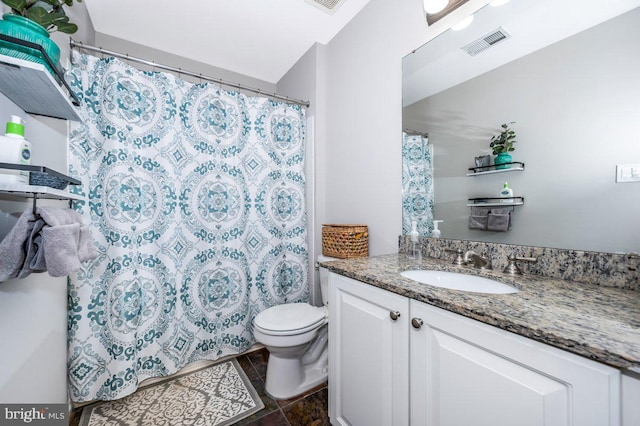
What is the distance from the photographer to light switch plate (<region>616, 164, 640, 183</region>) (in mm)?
776

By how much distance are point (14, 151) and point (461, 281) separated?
159 cm

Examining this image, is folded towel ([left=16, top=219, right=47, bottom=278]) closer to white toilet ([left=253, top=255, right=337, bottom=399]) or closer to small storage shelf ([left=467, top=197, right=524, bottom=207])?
white toilet ([left=253, top=255, right=337, bottom=399])

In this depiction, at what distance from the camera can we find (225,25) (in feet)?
5.99

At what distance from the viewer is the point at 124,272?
1456 millimetres

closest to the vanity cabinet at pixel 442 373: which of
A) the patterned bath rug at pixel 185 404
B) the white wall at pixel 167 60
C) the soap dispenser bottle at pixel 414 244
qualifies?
the soap dispenser bottle at pixel 414 244

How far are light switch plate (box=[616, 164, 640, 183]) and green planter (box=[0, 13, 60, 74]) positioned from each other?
1.84 m

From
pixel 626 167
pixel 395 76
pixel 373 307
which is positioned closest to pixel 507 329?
pixel 373 307

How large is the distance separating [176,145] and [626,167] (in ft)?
6.82

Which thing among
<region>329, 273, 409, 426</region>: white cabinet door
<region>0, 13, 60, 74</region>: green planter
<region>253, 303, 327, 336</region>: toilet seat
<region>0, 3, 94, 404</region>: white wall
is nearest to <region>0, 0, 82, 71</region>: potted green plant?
<region>0, 13, 60, 74</region>: green planter

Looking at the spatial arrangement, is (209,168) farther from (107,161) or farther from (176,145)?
(107,161)

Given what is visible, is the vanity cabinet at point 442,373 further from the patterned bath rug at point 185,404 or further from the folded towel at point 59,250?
the folded towel at point 59,250

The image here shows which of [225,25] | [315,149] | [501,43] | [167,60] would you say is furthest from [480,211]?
[167,60]

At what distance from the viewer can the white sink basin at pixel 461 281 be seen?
960 millimetres

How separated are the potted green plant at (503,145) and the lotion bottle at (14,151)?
5.47ft
